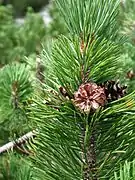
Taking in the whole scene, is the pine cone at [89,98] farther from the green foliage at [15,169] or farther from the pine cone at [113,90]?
the green foliage at [15,169]

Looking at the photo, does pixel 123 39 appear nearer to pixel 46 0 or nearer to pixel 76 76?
pixel 76 76

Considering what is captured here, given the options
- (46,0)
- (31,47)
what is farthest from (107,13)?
(46,0)

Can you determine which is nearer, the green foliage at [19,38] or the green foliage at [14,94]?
the green foliage at [14,94]

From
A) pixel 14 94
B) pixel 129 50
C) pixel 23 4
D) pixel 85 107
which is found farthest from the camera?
pixel 23 4

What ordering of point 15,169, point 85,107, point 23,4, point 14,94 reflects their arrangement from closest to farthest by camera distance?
point 85,107
point 15,169
point 14,94
point 23,4

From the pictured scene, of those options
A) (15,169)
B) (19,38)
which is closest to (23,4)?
(19,38)

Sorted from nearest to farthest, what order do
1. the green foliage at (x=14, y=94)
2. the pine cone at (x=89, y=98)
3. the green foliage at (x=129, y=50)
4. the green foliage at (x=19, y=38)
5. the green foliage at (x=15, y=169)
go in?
the pine cone at (x=89, y=98)
the green foliage at (x=15, y=169)
the green foliage at (x=14, y=94)
the green foliage at (x=129, y=50)
the green foliage at (x=19, y=38)

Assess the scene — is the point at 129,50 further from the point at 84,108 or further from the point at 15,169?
the point at 84,108

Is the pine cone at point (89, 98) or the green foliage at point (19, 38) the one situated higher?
the green foliage at point (19, 38)

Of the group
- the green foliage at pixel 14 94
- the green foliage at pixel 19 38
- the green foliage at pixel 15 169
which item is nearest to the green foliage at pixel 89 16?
the green foliage at pixel 15 169
